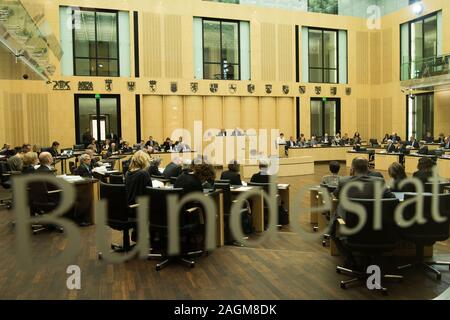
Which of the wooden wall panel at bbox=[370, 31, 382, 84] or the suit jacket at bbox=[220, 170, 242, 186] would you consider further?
the wooden wall panel at bbox=[370, 31, 382, 84]

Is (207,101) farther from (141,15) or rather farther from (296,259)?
(296,259)

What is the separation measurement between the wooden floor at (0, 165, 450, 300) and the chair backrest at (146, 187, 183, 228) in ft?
1.94

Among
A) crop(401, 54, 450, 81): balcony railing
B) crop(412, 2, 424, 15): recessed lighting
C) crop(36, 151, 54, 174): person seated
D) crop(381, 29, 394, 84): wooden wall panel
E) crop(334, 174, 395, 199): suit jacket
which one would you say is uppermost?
crop(412, 2, 424, 15): recessed lighting

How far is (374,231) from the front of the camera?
160 inches

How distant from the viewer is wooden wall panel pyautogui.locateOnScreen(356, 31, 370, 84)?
20875 mm

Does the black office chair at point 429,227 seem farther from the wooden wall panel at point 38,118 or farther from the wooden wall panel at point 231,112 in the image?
the wooden wall panel at point 38,118

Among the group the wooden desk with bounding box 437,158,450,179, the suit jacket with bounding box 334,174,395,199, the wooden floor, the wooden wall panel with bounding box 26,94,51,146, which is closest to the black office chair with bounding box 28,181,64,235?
the wooden floor

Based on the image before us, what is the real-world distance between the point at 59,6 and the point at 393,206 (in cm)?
1626

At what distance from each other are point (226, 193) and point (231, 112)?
43.1 ft

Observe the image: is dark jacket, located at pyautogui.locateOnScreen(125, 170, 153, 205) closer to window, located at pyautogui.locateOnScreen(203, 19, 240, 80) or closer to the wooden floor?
the wooden floor

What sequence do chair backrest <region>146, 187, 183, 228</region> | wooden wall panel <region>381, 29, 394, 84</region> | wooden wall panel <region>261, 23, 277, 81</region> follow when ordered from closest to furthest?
chair backrest <region>146, 187, 183, 228</region>, wooden wall panel <region>261, 23, 277, 81</region>, wooden wall panel <region>381, 29, 394, 84</region>

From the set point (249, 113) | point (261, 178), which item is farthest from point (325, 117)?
point (261, 178)

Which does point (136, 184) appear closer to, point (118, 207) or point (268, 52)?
point (118, 207)

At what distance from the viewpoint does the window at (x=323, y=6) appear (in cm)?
2022
